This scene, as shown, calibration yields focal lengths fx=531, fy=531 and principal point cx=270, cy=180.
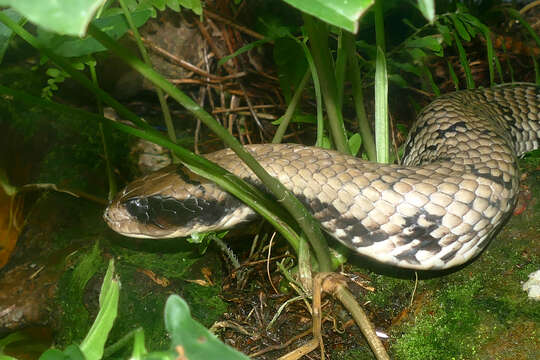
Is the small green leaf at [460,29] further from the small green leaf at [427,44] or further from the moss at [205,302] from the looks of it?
the moss at [205,302]

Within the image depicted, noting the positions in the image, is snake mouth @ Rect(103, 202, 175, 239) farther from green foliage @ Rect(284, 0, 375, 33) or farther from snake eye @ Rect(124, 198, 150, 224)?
green foliage @ Rect(284, 0, 375, 33)

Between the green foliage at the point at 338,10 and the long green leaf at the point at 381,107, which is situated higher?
the green foliage at the point at 338,10

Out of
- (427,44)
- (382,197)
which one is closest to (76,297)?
(382,197)

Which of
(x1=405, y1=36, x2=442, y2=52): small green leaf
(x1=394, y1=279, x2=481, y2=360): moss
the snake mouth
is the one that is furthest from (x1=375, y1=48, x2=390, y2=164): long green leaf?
the snake mouth

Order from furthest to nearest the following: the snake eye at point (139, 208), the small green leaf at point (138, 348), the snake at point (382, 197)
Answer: the snake eye at point (139, 208)
the snake at point (382, 197)
the small green leaf at point (138, 348)

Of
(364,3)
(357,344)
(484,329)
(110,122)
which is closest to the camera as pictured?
(364,3)

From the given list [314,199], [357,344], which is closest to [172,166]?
[314,199]

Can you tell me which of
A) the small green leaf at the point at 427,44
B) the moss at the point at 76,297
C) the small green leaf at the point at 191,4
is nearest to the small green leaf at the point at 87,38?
the small green leaf at the point at 191,4

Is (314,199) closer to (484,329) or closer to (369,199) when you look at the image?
(369,199)

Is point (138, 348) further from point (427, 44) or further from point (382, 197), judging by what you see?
point (427, 44)
